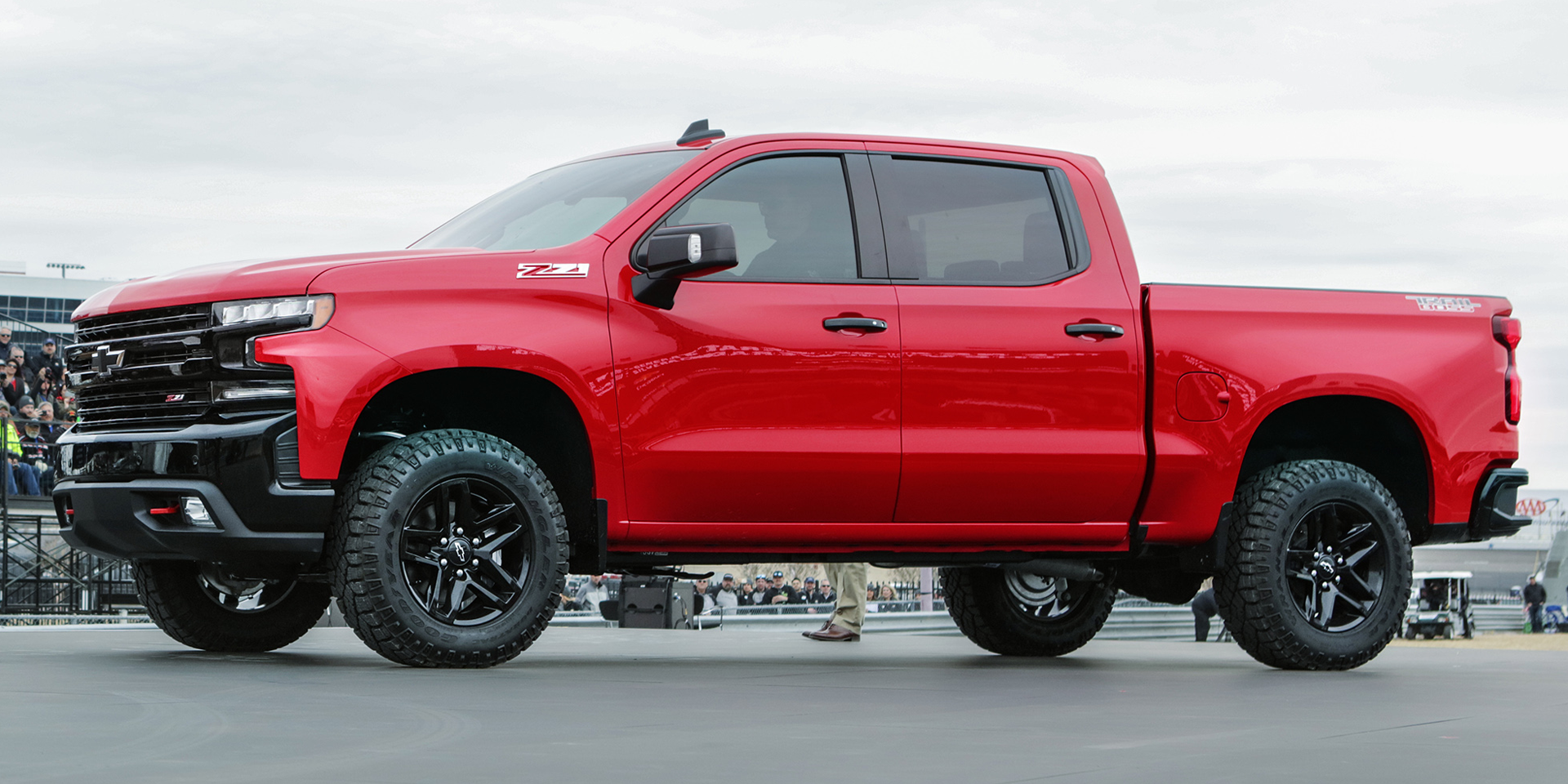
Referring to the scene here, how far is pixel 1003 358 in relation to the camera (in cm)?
672

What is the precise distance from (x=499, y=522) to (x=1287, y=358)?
331cm

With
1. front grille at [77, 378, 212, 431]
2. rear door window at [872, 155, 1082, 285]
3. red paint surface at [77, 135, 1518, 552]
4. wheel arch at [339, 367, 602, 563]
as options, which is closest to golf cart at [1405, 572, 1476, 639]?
red paint surface at [77, 135, 1518, 552]

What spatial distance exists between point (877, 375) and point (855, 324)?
8.2 inches

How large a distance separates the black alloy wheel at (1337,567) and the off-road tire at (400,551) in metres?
3.21

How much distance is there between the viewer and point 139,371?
612 cm

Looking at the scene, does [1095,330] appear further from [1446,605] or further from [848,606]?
[1446,605]

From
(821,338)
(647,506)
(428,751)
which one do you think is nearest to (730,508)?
(647,506)

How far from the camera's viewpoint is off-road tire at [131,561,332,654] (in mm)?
7035

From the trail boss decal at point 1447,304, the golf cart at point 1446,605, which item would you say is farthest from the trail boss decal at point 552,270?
the golf cart at point 1446,605

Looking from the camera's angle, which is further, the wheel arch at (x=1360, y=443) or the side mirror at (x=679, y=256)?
the wheel arch at (x=1360, y=443)

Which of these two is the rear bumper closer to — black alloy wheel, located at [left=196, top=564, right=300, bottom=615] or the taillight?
the taillight

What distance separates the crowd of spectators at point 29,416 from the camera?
18.6 meters

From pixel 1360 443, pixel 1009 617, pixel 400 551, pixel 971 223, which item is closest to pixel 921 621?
pixel 1009 617

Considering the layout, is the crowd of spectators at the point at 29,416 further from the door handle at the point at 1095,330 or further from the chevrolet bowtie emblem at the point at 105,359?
the door handle at the point at 1095,330
